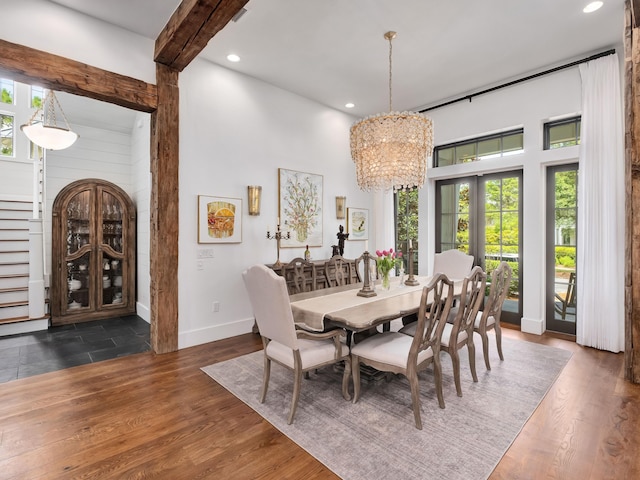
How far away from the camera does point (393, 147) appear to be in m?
3.23

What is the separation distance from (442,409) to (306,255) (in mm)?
2644

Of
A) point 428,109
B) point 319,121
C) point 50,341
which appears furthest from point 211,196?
point 428,109

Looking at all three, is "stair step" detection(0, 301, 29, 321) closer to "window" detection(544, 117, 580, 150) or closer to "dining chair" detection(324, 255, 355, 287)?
"dining chair" detection(324, 255, 355, 287)

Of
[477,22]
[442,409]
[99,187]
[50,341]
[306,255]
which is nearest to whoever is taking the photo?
[442,409]

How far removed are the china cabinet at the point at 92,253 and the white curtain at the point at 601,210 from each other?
20.4ft

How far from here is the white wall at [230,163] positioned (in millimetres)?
3812

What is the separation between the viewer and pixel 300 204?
4.86 m

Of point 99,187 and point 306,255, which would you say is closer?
point 306,255

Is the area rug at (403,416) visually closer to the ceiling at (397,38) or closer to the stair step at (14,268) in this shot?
the ceiling at (397,38)

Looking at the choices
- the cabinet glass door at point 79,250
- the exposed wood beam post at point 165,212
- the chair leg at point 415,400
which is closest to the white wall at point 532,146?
the chair leg at point 415,400

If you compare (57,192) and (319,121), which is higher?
(319,121)

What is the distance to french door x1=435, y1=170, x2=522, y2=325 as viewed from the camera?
4594mm

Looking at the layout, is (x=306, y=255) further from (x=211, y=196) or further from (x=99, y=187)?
(x=99, y=187)

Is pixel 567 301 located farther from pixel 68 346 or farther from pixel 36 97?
pixel 36 97
